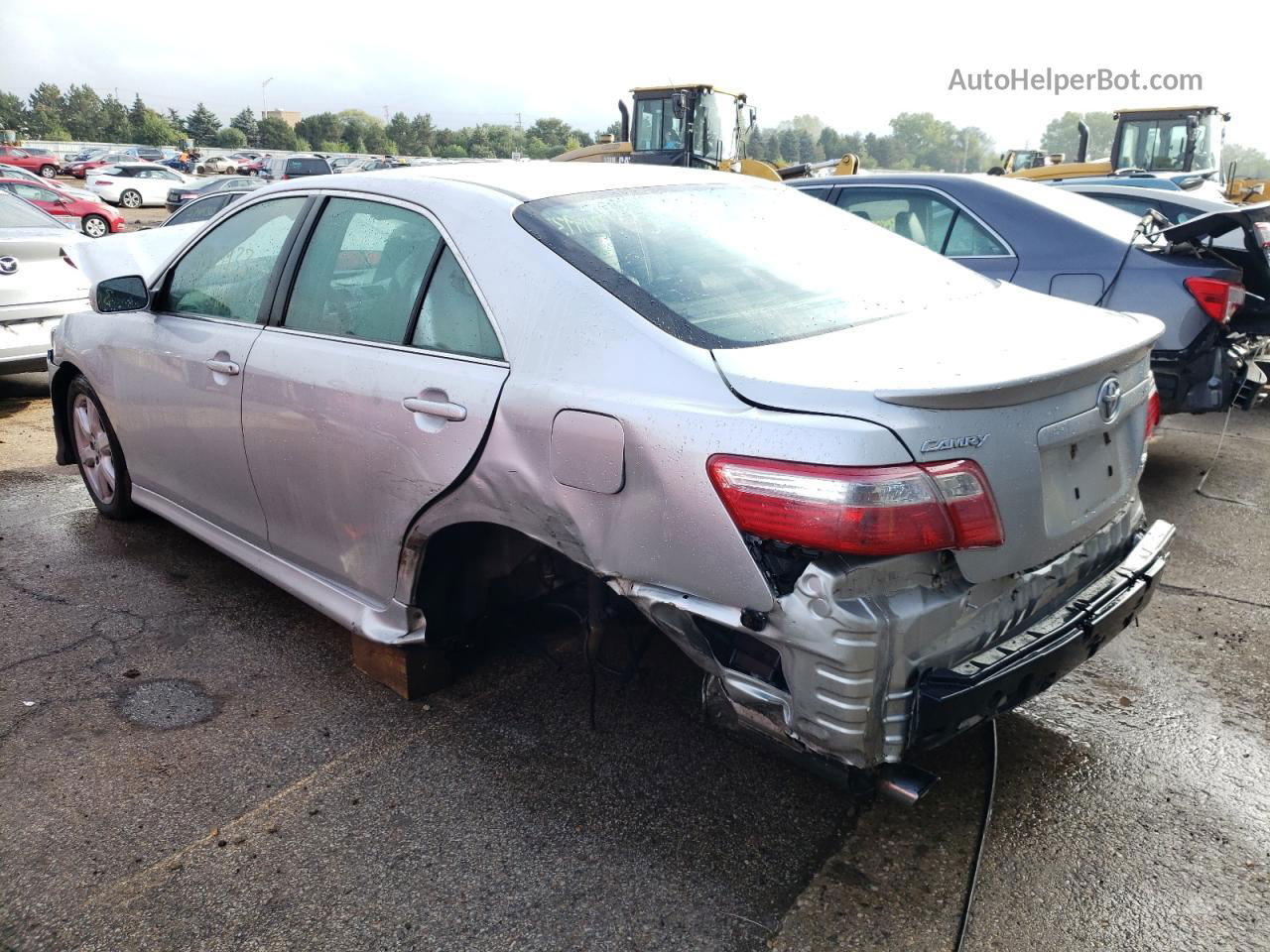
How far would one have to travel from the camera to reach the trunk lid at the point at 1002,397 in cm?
203

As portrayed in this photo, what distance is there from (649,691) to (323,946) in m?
1.29

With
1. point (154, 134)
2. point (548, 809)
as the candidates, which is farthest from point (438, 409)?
point (154, 134)

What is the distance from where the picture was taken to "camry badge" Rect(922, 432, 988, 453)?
200 centimetres

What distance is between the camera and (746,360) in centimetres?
221

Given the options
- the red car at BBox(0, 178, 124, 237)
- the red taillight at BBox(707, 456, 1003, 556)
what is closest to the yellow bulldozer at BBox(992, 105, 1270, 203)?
the red taillight at BBox(707, 456, 1003, 556)

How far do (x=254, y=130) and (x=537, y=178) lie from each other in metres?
94.7

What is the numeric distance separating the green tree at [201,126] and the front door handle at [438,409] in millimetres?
96746

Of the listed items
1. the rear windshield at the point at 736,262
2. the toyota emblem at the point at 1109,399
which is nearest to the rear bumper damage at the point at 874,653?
the toyota emblem at the point at 1109,399

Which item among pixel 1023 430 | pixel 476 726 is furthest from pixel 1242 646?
pixel 476 726

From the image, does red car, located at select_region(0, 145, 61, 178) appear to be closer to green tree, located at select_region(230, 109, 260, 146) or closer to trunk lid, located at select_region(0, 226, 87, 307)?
trunk lid, located at select_region(0, 226, 87, 307)

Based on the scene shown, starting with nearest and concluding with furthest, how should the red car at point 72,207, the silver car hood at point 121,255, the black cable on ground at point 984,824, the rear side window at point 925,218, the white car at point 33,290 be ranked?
1. the black cable on ground at point 984,824
2. the rear side window at point 925,218
3. the silver car hood at point 121,255
4. the white car at point 33,290
5. the red car at point 72,207

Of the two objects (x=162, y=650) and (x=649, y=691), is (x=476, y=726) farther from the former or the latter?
(x=162, y=650)

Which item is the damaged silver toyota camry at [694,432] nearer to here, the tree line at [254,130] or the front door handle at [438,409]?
the front door handle at [438,409]

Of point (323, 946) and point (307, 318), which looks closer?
point (323, 946)
